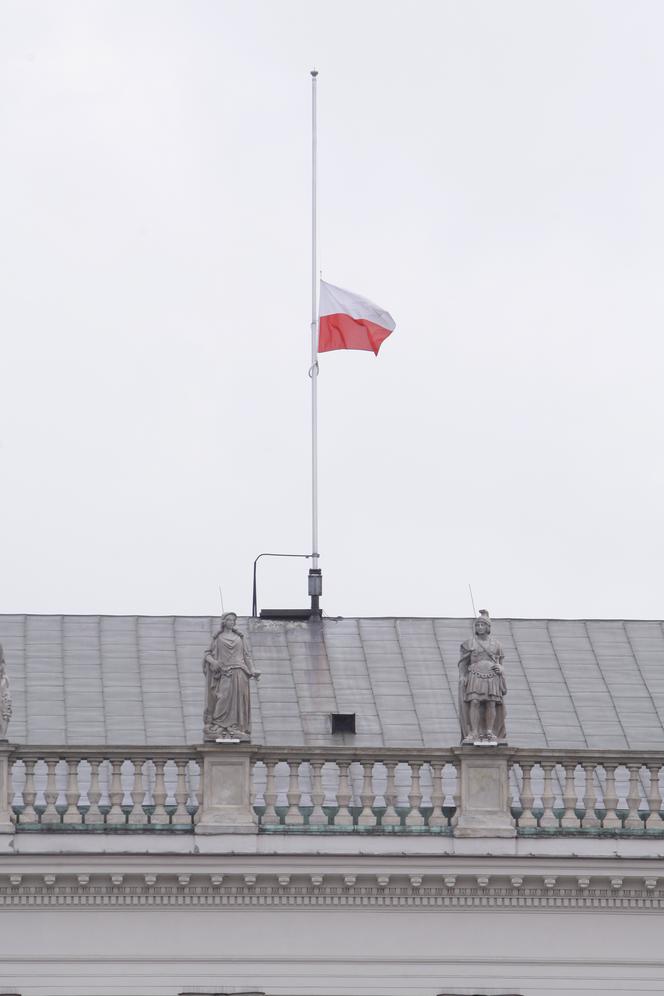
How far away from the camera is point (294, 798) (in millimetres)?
43375

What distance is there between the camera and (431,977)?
142 feet

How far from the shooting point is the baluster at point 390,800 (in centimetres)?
4347

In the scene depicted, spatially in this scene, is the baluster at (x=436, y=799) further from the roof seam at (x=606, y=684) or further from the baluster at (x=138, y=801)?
the roof seam at (x=606, y=684)

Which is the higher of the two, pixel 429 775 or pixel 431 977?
pixel 429 775

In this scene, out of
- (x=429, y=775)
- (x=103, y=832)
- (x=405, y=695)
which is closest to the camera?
(x=103, y=832)

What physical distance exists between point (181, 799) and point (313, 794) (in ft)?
6.20

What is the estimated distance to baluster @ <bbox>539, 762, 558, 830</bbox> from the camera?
43.7 metres

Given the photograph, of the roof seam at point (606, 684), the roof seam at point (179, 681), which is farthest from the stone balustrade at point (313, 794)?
the roof seam at point (606, 684)

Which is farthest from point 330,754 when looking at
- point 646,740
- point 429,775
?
point 646,740

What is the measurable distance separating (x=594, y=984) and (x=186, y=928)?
595 centimetres

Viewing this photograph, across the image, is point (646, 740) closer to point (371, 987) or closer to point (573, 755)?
point (573, 755)

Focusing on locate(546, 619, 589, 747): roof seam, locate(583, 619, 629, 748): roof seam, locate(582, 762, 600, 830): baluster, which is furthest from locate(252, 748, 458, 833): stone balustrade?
locate(583, 619, 629, 748): roof seam

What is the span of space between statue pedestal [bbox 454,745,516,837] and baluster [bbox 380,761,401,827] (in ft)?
2.96

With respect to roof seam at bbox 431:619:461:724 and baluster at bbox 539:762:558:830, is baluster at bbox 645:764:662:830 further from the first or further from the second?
roof seam at bbox 431:619:461:724
